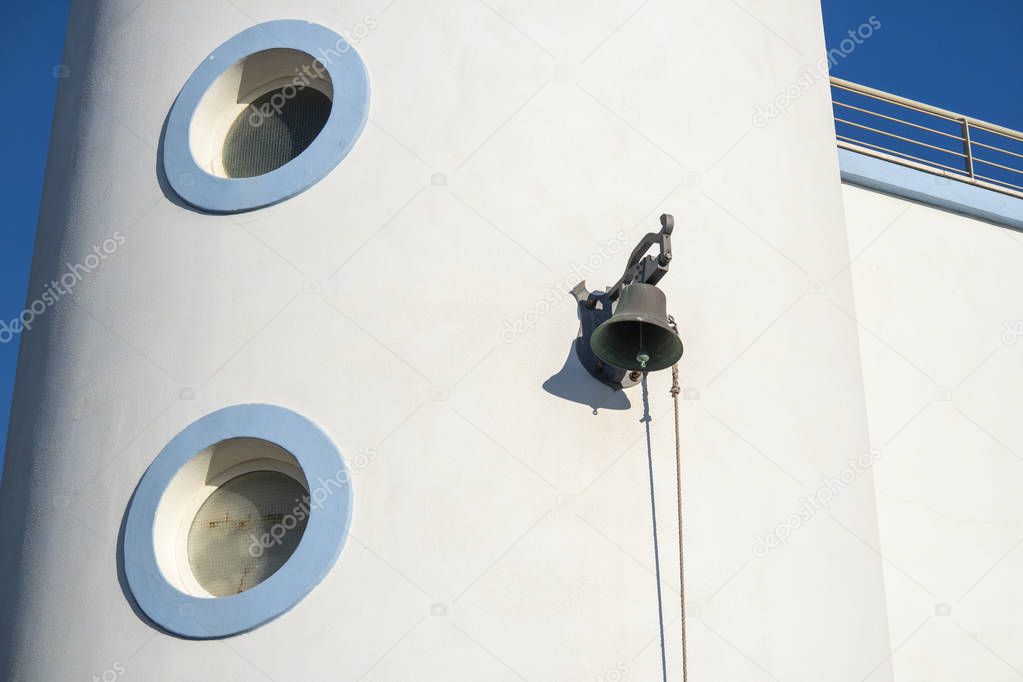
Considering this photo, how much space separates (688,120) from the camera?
8180 millimetres

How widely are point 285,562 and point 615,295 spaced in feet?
7.04

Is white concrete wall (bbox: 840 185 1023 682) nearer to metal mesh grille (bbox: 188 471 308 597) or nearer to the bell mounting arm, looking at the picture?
the bell mounting arm

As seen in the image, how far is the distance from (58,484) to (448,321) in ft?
7.43

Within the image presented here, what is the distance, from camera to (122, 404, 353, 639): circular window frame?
6.73 metres

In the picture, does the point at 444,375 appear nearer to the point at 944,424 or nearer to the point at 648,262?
the point at 648,262

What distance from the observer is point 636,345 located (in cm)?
711

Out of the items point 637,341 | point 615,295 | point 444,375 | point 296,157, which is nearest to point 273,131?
point 296,157

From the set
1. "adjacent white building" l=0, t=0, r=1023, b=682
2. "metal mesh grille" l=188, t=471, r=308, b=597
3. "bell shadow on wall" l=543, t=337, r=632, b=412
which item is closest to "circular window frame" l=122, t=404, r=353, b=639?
"adjacent white building" l=0, t=0, r=1023, b=682

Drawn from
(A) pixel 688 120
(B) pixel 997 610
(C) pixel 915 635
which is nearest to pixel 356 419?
(A) pixel 688 120

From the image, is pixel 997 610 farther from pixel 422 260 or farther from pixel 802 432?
pixel 422 260

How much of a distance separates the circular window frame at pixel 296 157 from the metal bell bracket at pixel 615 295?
1583 mm

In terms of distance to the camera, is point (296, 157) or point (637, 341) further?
point (296, 157)

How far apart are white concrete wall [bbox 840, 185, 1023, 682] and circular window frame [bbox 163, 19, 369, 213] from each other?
3150 millimetres

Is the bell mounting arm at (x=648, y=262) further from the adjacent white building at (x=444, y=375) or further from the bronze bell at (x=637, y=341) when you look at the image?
the adjacent white building at (x=444, y=375)
